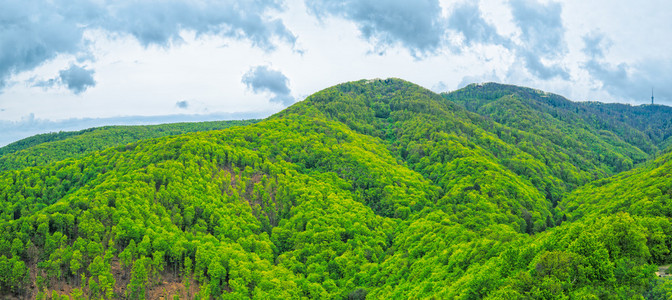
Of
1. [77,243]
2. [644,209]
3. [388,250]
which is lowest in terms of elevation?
[388,250]

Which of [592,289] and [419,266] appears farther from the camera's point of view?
[419,266]

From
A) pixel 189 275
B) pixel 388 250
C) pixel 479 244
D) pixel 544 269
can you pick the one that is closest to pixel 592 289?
pixel 544 269

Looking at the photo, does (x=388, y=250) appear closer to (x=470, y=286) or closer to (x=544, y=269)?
(x=470, y=286)

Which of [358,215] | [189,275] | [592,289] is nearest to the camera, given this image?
[592,289]

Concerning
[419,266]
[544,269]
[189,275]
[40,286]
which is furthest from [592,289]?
[40,286]

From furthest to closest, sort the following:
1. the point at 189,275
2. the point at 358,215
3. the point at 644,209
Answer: the point at 358,215, the point at 189,275, the point at 644,209

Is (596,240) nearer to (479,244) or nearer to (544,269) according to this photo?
(544,269)

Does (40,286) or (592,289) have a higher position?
(592,289)

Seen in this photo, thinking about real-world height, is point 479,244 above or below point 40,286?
above

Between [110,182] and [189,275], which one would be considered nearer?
[189,275]
